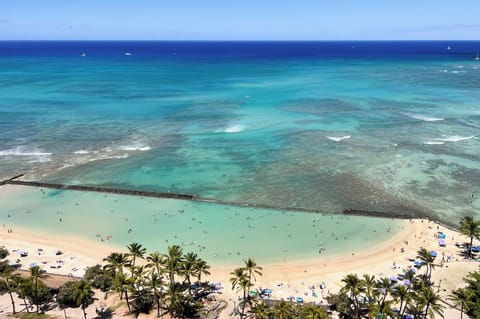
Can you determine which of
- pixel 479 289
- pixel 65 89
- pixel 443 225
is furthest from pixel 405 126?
pixel 65 89

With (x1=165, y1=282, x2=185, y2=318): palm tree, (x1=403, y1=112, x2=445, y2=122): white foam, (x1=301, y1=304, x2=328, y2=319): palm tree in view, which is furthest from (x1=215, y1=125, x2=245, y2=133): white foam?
(x1=301, y1=304, x2=328, y2=319): palm tree

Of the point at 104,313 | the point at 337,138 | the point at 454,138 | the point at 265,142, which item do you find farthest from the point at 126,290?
the point at 454,138

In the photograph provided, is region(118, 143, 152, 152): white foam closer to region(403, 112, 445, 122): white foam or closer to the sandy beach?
the sandy beach

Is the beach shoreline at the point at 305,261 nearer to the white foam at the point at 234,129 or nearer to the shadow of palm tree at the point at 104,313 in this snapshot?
the shadow of palm tree at the point at 104,313

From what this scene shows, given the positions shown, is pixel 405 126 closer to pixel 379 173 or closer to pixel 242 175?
pixel 379 173

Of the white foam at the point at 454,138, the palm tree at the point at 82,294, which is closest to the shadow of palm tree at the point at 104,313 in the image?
the palm tree at the point at 82,294

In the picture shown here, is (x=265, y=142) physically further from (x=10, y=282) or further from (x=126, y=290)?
(x=10, y=282)

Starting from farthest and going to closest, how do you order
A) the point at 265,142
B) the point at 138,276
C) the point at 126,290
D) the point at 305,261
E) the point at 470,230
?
the point at 265,142 → the point at 305,261 → the point at 470,230 → the point at 126,290 → the point at 138,276
